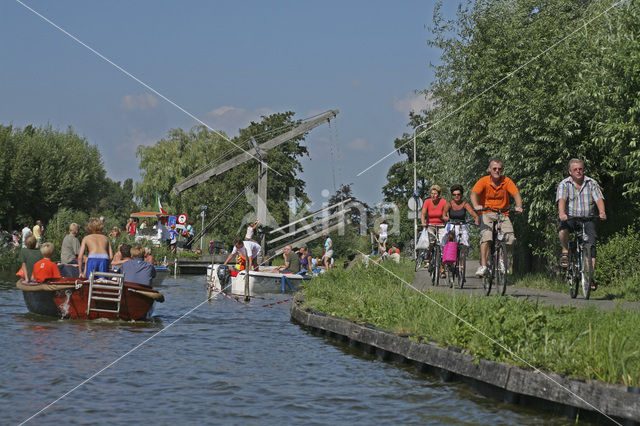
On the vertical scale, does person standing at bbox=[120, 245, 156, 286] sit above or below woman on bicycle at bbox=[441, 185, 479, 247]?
below

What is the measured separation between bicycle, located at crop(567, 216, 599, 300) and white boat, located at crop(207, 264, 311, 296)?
14202 millimetres

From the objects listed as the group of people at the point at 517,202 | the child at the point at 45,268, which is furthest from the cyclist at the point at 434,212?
the child at the point at 45,268

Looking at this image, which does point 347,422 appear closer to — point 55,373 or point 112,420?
point 112,420

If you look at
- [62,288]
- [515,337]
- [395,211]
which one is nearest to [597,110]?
[515,337]

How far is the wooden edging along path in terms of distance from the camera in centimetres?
620

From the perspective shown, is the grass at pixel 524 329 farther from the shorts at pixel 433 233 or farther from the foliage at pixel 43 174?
the foliage at pixel 43 174

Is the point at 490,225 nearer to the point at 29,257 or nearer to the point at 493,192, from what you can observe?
the point at 493,192

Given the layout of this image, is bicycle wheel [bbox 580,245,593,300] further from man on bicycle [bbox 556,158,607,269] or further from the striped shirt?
the striped shirt

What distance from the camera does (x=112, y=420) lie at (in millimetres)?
7105

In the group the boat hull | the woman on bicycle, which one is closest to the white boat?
the boat hull

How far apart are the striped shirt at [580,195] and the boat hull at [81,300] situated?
772 cm

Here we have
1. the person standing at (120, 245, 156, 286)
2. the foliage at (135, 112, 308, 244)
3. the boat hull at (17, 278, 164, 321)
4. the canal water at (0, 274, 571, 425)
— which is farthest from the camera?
the foliage at (135, 112, 308, 244)

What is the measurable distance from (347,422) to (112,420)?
202 centimetres

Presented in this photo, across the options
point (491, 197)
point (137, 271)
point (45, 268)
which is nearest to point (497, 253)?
point (491, 197)
